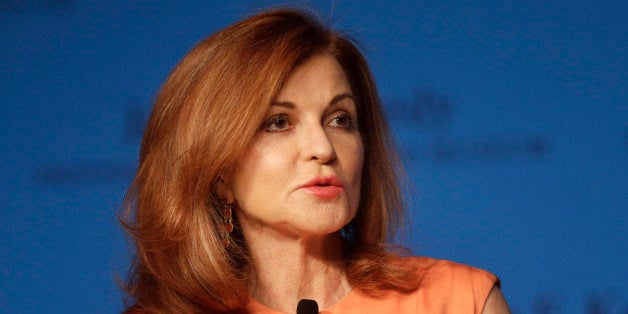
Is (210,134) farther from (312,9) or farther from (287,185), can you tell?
(312,9)

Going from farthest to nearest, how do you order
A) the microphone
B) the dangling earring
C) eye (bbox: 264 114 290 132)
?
1. the dangling earring
2. eye (bbox: 264 114 290 132)
3. the microphone

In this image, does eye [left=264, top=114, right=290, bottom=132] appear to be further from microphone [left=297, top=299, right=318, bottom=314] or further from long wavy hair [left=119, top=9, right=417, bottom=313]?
microphone [left=297, top=299, right=318, bottom=314]

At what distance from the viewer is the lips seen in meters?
2.01

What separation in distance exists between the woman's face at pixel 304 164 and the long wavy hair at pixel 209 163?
0.11ft

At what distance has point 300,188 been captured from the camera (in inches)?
79.1

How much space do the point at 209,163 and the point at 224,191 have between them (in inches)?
3.7

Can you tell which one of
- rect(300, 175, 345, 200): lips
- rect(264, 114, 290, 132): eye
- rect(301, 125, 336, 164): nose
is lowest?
rect(300, 175, 345, 200): lips

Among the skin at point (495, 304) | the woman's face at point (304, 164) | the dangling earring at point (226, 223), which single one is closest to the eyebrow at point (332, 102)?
the woman's face at point (304, 164)

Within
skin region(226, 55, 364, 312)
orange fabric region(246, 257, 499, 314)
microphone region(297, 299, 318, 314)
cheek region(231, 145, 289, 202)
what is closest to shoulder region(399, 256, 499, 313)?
orange fabric region(246, 257, 499, 314)

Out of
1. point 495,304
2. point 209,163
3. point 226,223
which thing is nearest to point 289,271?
point 226,223

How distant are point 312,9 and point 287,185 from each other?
48 centimetres

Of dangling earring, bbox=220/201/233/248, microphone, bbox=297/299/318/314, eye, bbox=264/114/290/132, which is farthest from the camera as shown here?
dangling earring, bbox=220/201/233/248

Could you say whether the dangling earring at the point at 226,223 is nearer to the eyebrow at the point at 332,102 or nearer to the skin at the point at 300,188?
the skin at the point at 300,188

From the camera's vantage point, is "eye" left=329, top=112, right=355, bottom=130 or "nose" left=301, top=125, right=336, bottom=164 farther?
"eye" left=329, top=112, right=355, bottom=130
